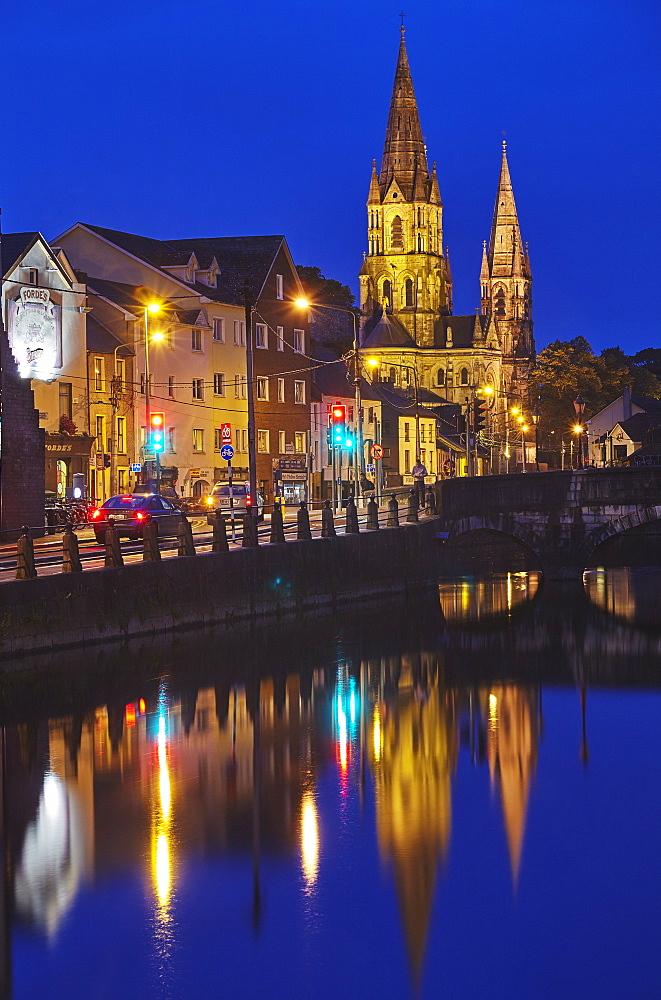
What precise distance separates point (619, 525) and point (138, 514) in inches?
736

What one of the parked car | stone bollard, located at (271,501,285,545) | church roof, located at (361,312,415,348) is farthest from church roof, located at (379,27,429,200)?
stone bollard, located at (271,501,285,545)

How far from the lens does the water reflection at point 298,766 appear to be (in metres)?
19.5

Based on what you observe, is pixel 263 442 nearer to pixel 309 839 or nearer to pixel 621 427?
pixel 621 427

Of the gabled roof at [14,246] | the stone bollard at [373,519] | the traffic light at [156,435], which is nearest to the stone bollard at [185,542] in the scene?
the stone bollard at [373,519]

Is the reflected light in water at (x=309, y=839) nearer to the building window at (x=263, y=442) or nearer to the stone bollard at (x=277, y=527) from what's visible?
the stone bollard at (x=277, y=527)

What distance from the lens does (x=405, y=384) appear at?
19775cm

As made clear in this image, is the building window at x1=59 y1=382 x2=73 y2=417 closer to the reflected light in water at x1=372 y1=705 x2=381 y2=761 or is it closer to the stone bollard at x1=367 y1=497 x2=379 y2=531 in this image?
the stone bollard at x1=367 y1=497 x2=379 y2=531

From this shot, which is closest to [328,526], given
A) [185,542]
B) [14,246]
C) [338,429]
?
[185,542]

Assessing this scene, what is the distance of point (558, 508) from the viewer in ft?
191

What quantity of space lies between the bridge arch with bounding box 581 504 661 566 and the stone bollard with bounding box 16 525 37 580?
A: 30.1 meters

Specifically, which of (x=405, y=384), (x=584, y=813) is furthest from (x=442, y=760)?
(x=405, y=384)

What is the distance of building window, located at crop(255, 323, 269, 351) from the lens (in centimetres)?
9006

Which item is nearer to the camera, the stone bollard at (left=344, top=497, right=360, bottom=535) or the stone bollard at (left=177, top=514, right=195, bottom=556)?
the stone bollard at (left=177, top=514, right=195, bottom=556)

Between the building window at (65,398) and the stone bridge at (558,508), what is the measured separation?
23077 millimetres
